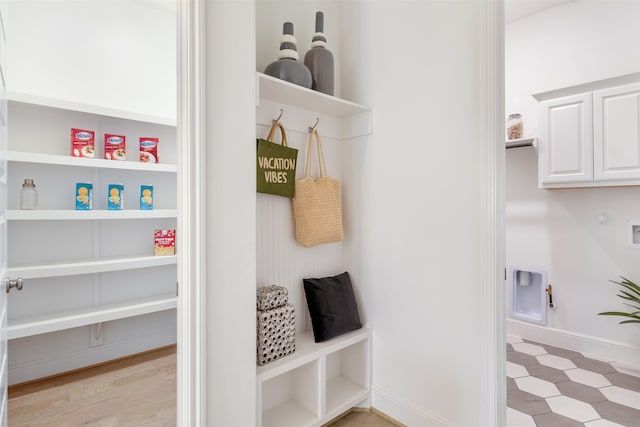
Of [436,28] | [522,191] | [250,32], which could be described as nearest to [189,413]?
[250,32]

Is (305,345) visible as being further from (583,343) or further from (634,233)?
(634,233)

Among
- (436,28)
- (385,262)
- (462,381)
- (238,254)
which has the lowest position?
(462,381)

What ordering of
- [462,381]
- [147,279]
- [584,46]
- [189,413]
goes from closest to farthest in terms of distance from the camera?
[189,413] < [462,381] < [584,46] < [147,279]

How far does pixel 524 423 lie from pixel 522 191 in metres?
1.94

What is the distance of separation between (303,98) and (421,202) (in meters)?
0.82

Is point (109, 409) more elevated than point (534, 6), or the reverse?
point (534, 6)

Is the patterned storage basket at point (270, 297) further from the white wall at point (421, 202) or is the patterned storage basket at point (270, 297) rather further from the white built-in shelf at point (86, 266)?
the white built-in shelf at point (86, 266)

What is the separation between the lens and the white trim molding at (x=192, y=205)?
4.04 ft

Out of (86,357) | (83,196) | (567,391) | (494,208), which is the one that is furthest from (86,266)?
(567,391)

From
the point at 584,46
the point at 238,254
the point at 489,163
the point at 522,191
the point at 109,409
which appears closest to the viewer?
the point at 238,254

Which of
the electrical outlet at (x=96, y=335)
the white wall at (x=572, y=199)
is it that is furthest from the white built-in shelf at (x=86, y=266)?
the white wall at (x=572, y=199)

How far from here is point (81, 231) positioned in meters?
2.48

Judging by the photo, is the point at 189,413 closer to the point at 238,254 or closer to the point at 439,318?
the point at 238,254

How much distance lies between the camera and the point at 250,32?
140 centimetres
